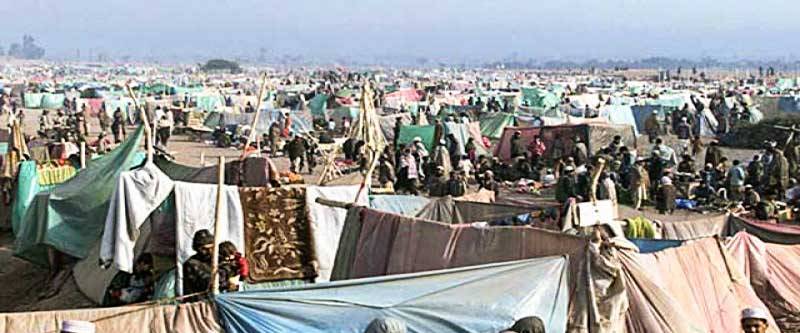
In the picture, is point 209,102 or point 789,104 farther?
point 209,102

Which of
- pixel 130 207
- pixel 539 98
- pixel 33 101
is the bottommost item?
pixel 33 101

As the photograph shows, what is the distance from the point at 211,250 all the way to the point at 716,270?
12.0 feet

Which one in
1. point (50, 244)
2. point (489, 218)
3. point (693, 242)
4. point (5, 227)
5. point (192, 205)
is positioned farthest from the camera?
point (5, 227)

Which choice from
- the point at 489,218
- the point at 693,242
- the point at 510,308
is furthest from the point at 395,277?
the point at 489,218

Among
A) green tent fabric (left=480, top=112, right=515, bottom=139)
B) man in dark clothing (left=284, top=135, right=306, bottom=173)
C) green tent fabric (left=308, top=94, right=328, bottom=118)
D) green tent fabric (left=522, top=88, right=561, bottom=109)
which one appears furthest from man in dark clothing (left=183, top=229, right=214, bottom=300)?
green tent fabric (left=522, top=88, right=561, bottom=109)

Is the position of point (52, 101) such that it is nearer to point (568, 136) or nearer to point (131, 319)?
point (568, 136)

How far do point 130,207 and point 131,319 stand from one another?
11.4 ft

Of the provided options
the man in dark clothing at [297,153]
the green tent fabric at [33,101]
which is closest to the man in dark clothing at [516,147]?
the man in dark clothing at [297,153]

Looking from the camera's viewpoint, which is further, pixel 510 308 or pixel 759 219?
pixel 759 219

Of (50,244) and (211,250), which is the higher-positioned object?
(211,250)

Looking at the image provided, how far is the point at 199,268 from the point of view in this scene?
22.8 feet

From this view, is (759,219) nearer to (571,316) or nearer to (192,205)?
(571,316)

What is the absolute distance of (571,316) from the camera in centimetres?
661

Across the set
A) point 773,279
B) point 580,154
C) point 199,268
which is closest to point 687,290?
point 773,279
